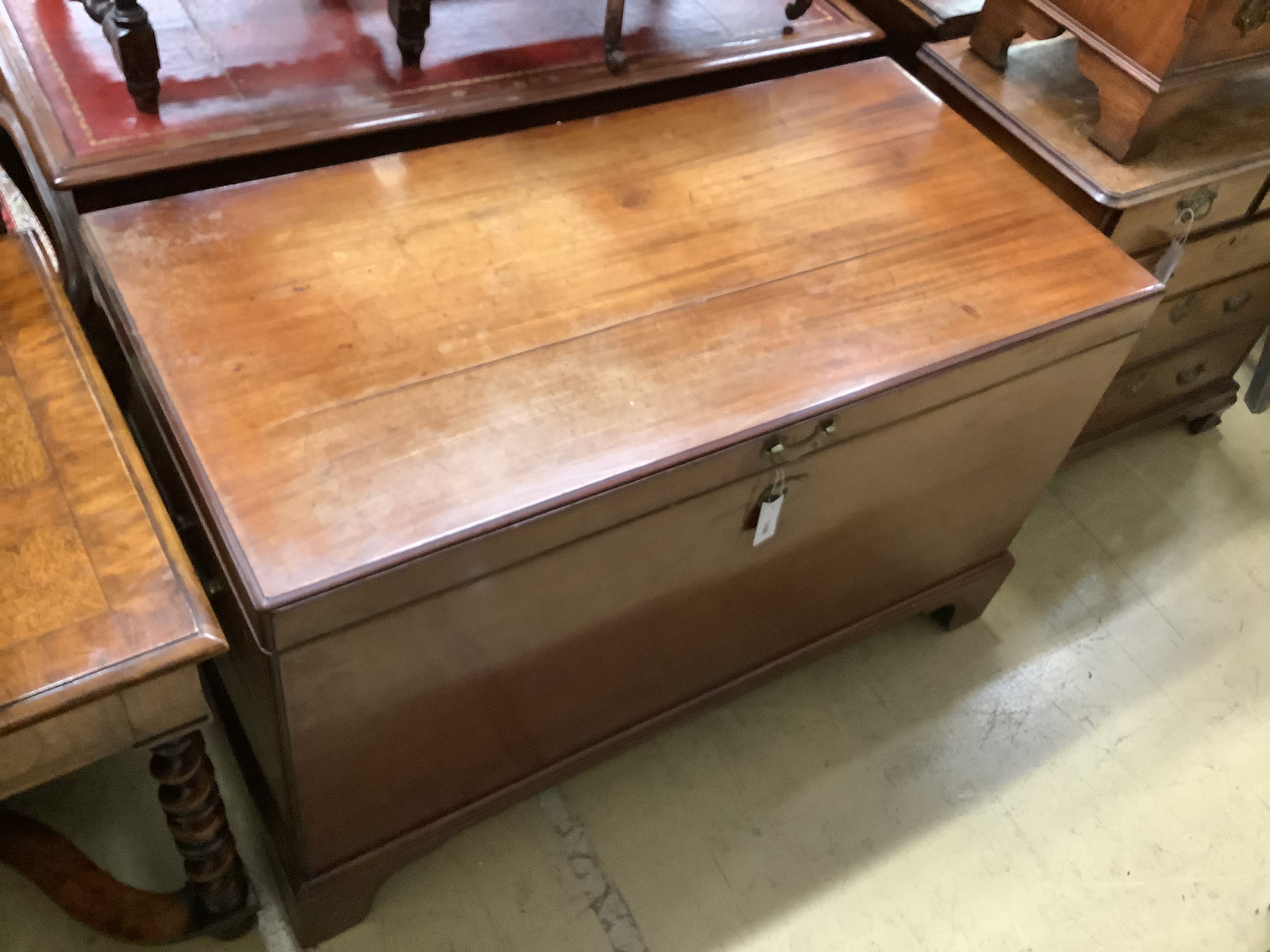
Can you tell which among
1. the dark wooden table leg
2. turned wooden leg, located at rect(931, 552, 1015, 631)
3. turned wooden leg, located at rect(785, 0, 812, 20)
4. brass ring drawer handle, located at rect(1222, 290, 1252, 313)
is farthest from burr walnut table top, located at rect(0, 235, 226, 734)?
the dark wooden table leg

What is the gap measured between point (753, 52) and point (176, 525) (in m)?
0.85

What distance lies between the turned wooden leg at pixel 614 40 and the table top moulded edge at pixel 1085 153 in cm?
46

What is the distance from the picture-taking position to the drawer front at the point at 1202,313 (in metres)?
1.53

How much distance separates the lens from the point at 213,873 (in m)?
1.06

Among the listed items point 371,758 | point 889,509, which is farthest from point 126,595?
point 889,509

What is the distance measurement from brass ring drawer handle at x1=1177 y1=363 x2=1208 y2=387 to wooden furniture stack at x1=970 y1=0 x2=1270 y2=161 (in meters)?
0.55

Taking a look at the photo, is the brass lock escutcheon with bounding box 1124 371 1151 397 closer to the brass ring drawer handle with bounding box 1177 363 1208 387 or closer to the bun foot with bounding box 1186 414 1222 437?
the brass ring drawer handle with bounding box 1177 363 1208 387

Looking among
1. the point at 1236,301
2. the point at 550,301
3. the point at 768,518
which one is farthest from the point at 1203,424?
the point at 550,301

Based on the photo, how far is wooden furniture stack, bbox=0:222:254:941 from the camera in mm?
771

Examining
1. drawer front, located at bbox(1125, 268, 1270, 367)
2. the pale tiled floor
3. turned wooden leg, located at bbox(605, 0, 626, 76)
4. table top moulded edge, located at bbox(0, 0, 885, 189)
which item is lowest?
the pale tiled floor

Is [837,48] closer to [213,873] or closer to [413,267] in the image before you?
[413,267]

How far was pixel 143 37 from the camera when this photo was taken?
3.21ft

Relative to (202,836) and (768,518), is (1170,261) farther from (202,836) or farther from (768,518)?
(202,836)

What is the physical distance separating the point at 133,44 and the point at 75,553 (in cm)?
49
